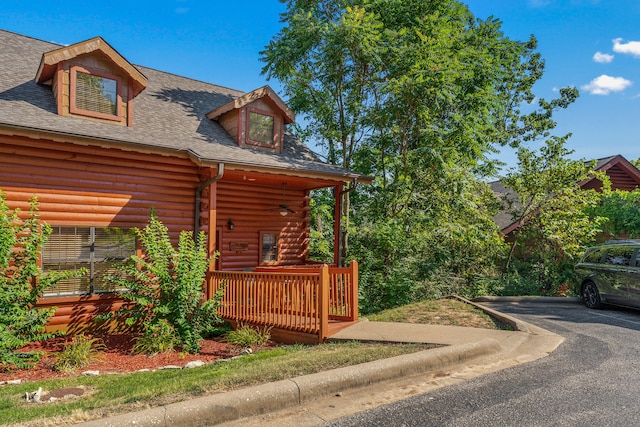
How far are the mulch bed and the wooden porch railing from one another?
0.63m

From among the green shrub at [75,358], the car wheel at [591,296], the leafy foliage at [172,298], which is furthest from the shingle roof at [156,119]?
the car wheel at [591,296]

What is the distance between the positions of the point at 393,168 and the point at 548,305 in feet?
19.6

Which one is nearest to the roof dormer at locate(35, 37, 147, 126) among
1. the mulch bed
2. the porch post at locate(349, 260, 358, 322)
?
the mulch bed

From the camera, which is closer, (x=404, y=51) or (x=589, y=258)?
(x=589, y=258)

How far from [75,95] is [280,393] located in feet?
27.5

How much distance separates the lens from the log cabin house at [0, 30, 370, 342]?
788 cm

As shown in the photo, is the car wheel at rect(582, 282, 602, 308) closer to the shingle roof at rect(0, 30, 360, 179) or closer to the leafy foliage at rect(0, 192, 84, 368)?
the shingle roof at rect(0, 30, 360, 179)

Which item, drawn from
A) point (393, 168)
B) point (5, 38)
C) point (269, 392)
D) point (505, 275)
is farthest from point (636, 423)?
point (5, 38)

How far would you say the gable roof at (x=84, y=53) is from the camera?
901 cm

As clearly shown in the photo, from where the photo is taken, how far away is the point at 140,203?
9422mm

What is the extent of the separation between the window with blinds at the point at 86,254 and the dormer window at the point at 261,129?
14.9 feet

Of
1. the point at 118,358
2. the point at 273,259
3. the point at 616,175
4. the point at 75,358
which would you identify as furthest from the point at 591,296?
the point at 616,175

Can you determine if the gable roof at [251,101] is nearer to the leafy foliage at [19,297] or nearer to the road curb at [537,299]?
the leafy foliage at [19,297]

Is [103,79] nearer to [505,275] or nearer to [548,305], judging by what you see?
[548,305]
